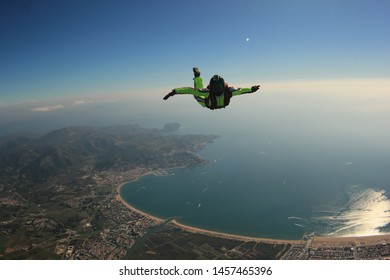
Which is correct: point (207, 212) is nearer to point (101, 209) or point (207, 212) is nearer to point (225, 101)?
point (101, 209)

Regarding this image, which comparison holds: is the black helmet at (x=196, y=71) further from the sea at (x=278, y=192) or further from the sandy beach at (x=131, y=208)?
the sandy beach at (x=131, y=208)

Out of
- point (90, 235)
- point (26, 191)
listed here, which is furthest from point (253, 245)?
point (26, 191)

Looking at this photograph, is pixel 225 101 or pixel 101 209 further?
pixel 101 209

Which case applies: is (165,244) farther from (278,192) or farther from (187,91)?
(187,91)

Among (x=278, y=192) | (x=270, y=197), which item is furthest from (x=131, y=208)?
(x=278, y=192)

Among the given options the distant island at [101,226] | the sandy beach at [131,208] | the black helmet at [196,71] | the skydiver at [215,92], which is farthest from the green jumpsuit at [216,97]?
the sandy beach at [131,208]

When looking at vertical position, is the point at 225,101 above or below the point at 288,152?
above
